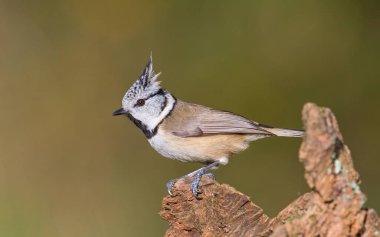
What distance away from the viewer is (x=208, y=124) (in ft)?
10.9

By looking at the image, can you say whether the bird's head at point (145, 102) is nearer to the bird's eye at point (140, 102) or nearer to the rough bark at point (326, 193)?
the bird's eye at point (140, 102)

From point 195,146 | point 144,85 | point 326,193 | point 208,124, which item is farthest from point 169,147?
point 326,193

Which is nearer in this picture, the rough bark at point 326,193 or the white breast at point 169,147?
the rough bark at point 326,193

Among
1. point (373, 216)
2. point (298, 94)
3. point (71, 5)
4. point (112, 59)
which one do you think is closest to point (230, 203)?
point (373, 216)

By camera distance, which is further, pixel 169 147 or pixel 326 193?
pixel 169 147

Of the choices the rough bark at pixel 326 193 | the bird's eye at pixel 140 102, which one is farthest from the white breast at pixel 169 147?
the rough bark at pixel 326 193

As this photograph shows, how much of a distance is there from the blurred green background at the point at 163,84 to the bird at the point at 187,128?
1328 millimetres

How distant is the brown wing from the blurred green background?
4.48 feet

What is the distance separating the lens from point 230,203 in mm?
2139

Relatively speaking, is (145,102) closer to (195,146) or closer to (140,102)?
(140,102)

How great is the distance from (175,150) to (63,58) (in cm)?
224

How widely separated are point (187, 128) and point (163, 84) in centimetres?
168

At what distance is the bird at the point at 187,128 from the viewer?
3254 millimetres

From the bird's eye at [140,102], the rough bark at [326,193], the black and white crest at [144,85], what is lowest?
the rough bark at [326,193]
